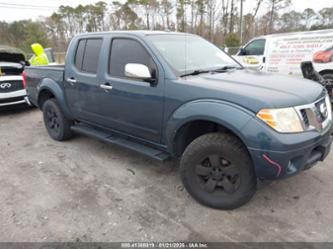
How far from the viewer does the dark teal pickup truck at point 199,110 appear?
2.38 meters

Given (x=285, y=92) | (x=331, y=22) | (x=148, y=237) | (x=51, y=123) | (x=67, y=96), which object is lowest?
(x=148, y=237)

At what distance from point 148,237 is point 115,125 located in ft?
5.56

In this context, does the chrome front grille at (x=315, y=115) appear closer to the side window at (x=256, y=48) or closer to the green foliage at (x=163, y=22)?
the side window at (x=256, y=48)

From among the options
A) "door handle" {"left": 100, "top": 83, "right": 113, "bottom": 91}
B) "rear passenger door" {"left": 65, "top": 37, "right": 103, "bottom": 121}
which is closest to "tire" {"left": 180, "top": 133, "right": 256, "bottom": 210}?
"door handle" {"left": 100, "top": 83, "right": 113, "bottom": 91}

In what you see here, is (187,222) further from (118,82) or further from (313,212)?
(118,82)

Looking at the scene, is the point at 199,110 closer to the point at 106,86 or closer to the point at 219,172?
the point at 219,172

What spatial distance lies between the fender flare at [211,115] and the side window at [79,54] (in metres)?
1.98

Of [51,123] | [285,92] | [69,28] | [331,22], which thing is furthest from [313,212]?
[69,28]

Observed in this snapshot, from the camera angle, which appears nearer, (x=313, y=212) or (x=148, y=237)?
(x=148, y=237)

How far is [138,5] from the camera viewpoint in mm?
34875

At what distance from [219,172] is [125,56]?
6.13 ft

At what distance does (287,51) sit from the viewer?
25.3 ft

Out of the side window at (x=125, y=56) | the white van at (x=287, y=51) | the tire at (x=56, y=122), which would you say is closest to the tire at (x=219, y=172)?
the side window at (x=125, y=56)

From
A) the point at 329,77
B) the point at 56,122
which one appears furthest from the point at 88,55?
the point at 329,77
